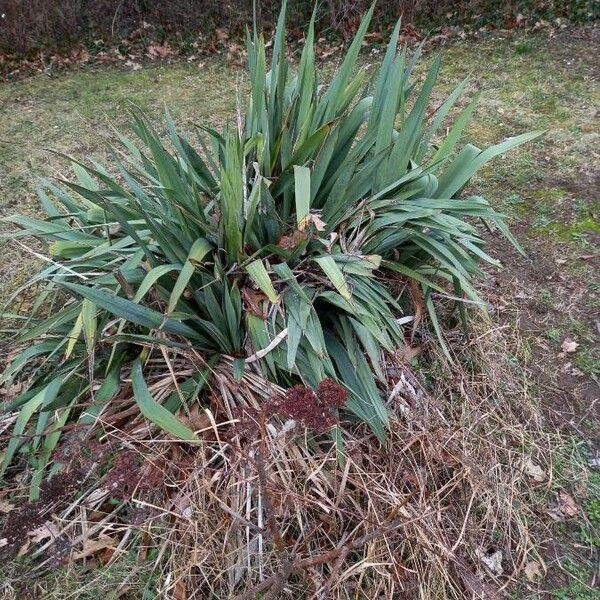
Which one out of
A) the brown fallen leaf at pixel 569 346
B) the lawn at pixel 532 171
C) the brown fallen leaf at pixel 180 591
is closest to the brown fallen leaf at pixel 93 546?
the brown fallen leaf at pixel 180 591

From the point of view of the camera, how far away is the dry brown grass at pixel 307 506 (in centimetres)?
195

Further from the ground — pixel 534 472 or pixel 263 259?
pixel 263 259

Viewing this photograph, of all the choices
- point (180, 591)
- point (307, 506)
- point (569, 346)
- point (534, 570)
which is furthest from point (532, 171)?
point (180, 591)

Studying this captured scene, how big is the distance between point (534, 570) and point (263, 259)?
4.71 feet

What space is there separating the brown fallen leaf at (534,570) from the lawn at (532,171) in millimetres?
34

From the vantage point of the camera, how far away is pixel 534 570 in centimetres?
221

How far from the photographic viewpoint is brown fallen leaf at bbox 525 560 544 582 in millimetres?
2189

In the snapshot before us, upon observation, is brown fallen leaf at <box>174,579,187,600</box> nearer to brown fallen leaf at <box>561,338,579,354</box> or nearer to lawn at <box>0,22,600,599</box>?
lawn at <box>0,22,600,599</box>

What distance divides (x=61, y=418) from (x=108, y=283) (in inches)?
19.3

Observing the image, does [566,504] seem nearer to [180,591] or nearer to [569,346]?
[569,346]

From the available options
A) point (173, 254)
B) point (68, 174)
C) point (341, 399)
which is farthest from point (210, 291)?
point (68, 174)

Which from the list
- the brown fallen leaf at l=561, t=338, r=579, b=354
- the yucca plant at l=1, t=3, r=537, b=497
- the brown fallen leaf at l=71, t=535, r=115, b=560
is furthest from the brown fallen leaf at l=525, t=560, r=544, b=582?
the brown fallen leaf at l=71, t=535, r=115, b=560

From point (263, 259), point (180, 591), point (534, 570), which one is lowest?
point (534, 570)

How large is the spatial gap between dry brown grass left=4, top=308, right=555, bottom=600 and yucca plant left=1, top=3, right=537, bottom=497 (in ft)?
0.43
